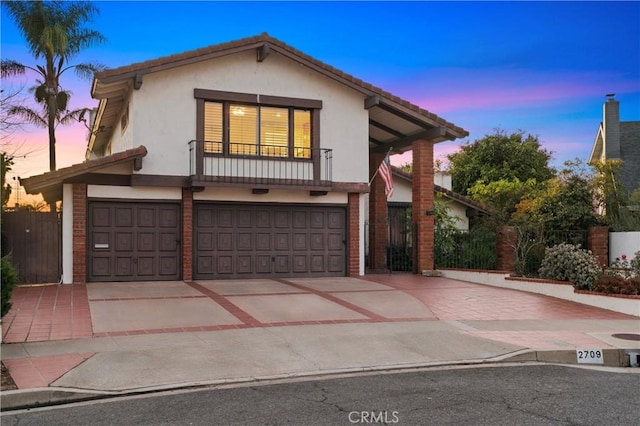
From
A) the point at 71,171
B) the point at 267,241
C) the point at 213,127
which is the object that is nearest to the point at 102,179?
the point at 71,171

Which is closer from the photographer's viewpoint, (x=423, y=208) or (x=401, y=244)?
(x=423, y=208)

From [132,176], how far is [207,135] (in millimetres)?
2364

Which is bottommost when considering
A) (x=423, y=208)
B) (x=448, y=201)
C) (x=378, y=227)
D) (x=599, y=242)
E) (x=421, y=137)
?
(x=599, y=242)

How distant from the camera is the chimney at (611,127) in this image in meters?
28.8

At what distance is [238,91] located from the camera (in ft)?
55.6

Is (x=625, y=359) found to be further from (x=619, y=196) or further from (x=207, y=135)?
(x=619, y=196)

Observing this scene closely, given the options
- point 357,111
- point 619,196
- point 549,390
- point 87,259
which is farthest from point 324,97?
point 549,390

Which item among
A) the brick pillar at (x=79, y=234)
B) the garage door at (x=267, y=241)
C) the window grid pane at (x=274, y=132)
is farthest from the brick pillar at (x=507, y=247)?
the brick pillar at (x=79, y=234)

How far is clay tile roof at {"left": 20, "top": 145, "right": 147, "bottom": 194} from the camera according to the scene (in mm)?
14352

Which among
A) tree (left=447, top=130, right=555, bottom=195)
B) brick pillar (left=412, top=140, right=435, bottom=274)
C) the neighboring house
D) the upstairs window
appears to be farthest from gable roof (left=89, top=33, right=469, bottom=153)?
tree (left=447, top=130, right=555, bottom=195)

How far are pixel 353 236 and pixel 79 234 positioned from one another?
25.8 feet

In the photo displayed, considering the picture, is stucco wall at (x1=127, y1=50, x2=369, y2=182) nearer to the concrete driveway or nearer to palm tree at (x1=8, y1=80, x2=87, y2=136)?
the concrete driveway

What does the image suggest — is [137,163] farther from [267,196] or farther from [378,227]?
[378,227]

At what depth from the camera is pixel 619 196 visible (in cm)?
2019
